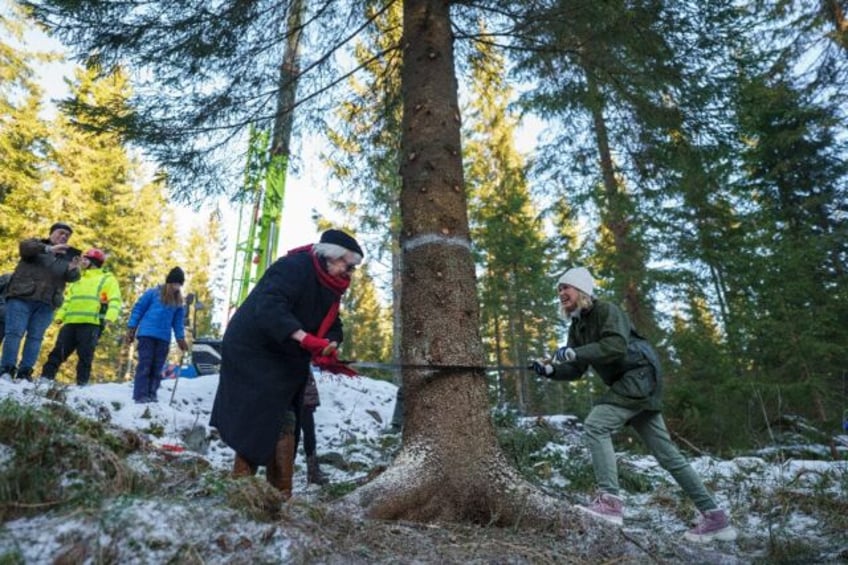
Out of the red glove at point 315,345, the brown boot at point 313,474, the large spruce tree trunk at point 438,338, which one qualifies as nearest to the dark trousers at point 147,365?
the brown boot at point 313,474

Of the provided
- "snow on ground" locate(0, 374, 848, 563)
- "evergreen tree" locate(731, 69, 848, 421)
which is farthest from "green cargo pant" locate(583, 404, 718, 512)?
"evergreen tree" locate(731, 69, 848, 421)

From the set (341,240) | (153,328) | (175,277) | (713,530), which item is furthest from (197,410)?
(713,530)

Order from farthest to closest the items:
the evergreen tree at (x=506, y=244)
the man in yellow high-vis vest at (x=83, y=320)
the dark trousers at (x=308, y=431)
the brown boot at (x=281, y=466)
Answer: the evergreen tree at (x=506, y=244) < the man in yellow high-vis vest at (x=83, y=320) < the dark trousers at (x=308, y=431) < the brown boot at (x=281, y=466)

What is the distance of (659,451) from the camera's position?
12.6 feet

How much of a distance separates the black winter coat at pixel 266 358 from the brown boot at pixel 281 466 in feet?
0.78

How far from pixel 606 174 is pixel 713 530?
957 centimetres

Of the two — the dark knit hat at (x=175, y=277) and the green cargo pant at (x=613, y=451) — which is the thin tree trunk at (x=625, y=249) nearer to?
the green cargo pant at (x=613, y=451)

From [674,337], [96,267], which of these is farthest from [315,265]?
[674,337]

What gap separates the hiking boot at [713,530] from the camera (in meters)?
3.36

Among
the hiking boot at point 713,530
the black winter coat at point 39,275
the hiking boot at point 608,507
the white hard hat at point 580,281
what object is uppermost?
the black winter coat at point 39,275

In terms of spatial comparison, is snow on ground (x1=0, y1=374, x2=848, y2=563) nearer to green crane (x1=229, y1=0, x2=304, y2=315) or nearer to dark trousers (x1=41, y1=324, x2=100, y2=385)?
dark trousers (x1=41, y1=324, x2=100, y2=385)

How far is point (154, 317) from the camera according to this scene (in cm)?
720

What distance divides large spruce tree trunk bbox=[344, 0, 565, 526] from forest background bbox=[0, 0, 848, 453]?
1.27 metres

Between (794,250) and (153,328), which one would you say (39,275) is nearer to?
(153,328)
